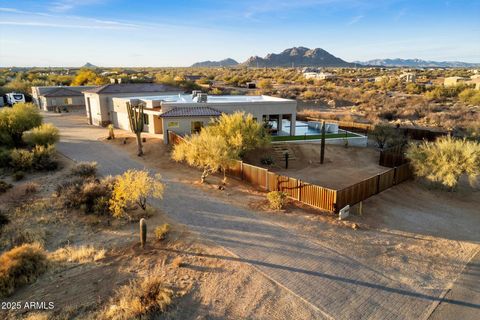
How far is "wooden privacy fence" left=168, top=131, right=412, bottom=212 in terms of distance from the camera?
16.0 m

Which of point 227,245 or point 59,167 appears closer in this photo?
point 227,245

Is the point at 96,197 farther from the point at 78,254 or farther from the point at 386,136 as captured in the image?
the point at 386,136

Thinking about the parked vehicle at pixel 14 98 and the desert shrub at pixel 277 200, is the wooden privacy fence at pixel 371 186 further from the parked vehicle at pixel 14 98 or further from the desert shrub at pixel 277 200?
the parked vehicle at pixel 14 98

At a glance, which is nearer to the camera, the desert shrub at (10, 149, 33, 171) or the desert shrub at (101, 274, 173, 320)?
the desert shrub at (101, 274, 173, 320)

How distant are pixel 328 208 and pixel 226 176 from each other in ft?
25.0

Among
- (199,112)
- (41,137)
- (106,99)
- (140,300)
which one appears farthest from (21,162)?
(106,99)

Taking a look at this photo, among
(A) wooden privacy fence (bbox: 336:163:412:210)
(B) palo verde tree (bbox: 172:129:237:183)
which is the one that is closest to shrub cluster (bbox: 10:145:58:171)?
(B) palo verde tree (bbox: 172:129:237:183)

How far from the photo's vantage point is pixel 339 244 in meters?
13.2

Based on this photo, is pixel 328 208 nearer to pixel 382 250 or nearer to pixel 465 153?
pixel 382 250

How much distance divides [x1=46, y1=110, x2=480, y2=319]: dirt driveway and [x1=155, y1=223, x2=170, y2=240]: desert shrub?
1.12 m

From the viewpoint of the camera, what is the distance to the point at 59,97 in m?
52.3

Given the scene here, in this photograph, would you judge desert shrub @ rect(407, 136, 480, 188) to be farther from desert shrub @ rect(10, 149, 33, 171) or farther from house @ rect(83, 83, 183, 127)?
house @ rect(83, 83, 183, 127)

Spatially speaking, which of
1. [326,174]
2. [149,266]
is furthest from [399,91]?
[149,266]

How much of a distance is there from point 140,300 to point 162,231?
4212 millimetres
